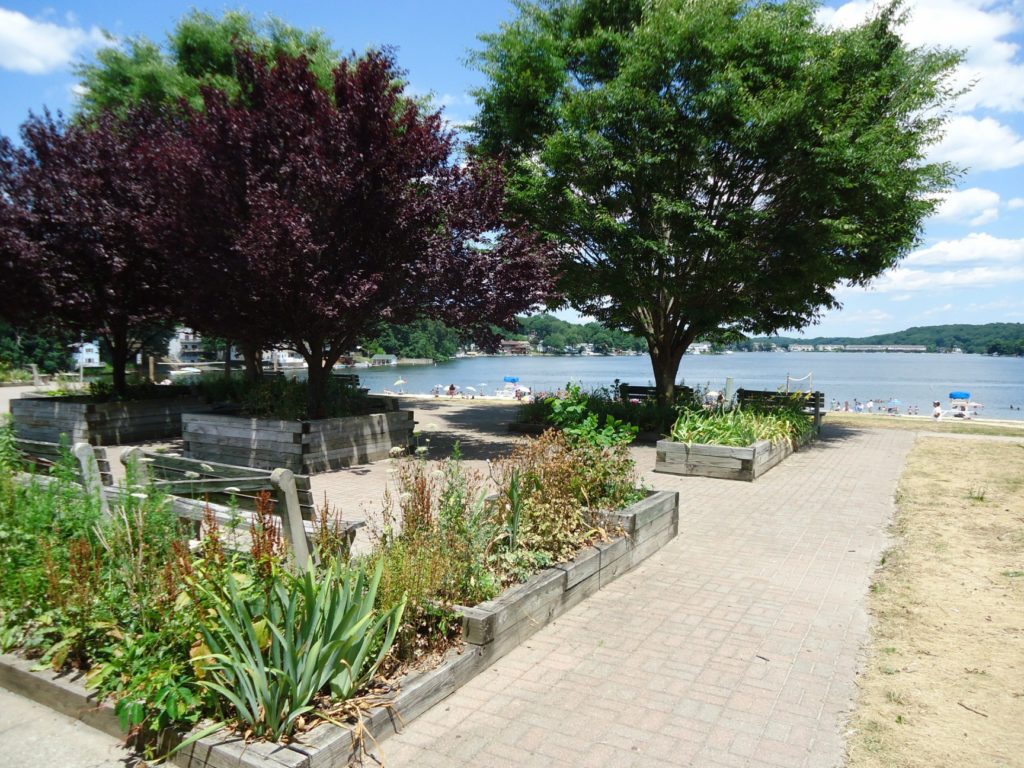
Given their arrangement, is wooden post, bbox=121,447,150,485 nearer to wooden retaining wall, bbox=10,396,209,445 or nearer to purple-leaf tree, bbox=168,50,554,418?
purple-leaf tree, bbox=168,50,554,418

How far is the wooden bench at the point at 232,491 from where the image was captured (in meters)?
4.13

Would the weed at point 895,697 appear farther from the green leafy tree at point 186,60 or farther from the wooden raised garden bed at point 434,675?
the green leafy tree at point 186,60

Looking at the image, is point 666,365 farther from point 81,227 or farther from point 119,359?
point 81,227

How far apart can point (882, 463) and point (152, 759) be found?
1227cm

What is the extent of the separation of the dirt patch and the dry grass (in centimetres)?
1025

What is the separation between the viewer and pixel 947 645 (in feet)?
14.3

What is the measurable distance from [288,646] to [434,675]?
867mm

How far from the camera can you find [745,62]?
12.2 meters

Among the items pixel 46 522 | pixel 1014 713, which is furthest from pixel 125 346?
pixel 1014 713

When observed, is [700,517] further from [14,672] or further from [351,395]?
[351,395]

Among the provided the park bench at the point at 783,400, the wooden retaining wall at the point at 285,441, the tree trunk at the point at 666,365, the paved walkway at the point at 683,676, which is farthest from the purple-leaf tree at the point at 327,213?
the park bench at the point at 783,400

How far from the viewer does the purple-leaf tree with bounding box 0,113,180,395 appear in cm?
1140

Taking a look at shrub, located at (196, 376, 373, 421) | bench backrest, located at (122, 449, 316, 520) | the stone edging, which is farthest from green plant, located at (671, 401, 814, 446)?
bench backrest, located at (122, 449, 316, 520)

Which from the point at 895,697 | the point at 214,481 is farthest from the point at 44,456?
the point at 895,697
